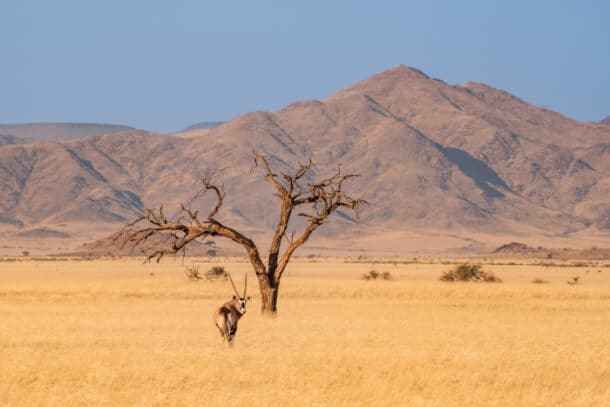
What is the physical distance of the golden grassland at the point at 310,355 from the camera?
16828 millimetres

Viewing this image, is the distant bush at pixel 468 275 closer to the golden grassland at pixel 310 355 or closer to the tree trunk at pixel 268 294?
the golden grassland at pixel 310 355

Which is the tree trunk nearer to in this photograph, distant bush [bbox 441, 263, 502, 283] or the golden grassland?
the golden grassland

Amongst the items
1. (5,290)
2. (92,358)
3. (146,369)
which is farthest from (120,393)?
(5,290)

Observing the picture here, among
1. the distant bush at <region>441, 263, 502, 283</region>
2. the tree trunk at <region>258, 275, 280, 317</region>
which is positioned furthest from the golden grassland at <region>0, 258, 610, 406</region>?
the distant bush at <region>441, 263, 502, 283</region>

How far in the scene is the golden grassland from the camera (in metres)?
16.8

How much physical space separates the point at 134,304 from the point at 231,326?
17232 mm

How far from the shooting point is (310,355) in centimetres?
2111

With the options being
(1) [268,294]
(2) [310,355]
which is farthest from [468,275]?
(2) [310,355]

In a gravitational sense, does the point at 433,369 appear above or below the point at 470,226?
below

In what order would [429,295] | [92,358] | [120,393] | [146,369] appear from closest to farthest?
[120,393]
[146,369]
[92,358]
[429,295]

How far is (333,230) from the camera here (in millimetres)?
183750

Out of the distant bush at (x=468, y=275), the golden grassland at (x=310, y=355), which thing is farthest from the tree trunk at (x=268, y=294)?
the distant bush at (x=468, y=275)

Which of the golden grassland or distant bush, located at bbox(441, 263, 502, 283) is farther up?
distant bush, located at bbox(441, 263, 502, 283)

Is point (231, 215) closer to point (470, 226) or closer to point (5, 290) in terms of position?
point (470, 226)
